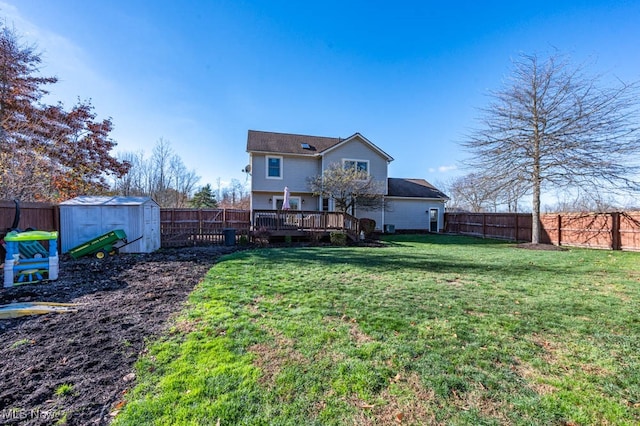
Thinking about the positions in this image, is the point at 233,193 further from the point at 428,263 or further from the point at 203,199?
the point at 428,263

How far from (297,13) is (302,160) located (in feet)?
27.2

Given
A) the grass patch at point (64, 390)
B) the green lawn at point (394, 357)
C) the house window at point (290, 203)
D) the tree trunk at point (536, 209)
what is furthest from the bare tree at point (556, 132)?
the grass patch at point (64, 390)

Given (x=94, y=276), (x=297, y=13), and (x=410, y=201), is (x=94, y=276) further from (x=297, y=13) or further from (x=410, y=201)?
(x=410, y=201)

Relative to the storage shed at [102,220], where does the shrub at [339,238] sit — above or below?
below

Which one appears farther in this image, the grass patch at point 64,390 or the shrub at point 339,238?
the shrub at point 339,238

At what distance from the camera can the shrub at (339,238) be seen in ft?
40.9

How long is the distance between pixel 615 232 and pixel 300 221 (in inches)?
537

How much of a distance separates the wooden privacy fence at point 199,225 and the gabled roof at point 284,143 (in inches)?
189

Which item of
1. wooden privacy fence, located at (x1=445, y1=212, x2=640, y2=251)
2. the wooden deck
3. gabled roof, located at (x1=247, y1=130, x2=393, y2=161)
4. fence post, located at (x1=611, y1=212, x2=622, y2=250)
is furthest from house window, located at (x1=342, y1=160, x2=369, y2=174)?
fence post, located at (x1=611, y1=212, x2=622, y2=250)

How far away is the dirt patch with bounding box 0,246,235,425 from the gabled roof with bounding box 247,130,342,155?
1199 cm

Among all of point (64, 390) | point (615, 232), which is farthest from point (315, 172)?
point (64, 390)

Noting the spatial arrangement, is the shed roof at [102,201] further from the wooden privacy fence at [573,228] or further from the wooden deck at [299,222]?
the wooden privacy fence at [573,228]

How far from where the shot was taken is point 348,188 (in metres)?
15.4

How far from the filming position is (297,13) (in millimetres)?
10305
